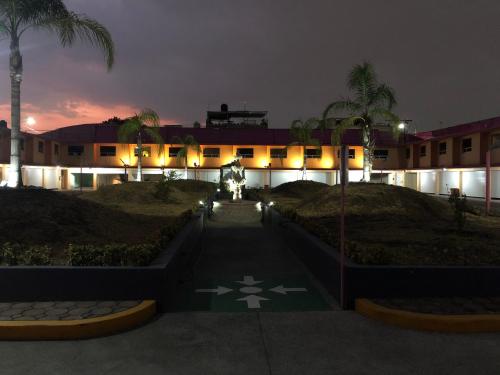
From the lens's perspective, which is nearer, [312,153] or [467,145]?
[467,145]

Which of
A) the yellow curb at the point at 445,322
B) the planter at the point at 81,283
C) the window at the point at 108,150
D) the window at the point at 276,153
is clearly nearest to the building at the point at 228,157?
the window at the point at 108,150

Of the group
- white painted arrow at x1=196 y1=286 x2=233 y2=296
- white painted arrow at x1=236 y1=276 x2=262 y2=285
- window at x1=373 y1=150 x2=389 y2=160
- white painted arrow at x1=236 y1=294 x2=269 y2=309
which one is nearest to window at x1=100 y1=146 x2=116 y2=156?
window at x1=373 y1=150 x2=389 y2=160

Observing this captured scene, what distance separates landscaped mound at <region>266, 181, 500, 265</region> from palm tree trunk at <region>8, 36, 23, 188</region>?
8124 millimetres

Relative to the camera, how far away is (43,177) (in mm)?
38281

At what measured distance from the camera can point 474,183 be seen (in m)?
32.6

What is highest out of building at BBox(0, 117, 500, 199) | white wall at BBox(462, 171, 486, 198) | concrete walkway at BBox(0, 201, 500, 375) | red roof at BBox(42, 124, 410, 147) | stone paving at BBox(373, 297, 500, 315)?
red roof at BBox(42, 124, 410, 147)

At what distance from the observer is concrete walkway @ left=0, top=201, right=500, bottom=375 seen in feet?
13.6

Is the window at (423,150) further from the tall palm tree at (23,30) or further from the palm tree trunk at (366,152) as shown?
the tall palm tree at (23,30)

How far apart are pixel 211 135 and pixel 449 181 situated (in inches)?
1052

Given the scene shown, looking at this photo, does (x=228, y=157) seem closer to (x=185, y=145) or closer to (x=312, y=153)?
(x=185, y=145)

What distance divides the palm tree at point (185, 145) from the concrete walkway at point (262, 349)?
35749 millimetres

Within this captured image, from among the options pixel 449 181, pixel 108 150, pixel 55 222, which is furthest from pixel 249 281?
pixel 108 150

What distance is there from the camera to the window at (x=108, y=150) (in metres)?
45.0

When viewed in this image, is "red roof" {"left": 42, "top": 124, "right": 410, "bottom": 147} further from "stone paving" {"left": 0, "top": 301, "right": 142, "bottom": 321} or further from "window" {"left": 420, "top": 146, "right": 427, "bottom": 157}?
"stone paving" {"left": 0, "top": 301, "right": 142, "bottom": 321}
